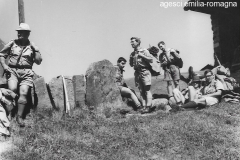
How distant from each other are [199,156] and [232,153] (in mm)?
610

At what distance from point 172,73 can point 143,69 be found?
1207mm

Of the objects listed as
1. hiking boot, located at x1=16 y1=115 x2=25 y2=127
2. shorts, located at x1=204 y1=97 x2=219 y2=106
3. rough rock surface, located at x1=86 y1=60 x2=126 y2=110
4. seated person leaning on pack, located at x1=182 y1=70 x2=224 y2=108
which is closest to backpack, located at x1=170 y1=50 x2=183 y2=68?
seated person leaning on pack, located at x1=182 y1=70 x2=224 y2=108

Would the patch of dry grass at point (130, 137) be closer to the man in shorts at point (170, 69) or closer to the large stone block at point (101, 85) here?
the large stone block at point (101, 85)

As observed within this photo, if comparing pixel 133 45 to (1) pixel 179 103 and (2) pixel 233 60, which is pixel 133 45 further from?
(2) pixel 233 60

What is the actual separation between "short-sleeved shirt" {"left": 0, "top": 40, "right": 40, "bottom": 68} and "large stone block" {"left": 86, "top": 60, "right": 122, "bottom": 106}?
1.75 m

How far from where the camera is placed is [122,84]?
8.02m

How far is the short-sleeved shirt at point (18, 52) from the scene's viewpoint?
19.9 ft

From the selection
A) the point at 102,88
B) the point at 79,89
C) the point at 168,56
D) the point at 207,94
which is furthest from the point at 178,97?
the point at 79,89

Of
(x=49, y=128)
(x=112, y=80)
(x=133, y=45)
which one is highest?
(x=133, y=45)

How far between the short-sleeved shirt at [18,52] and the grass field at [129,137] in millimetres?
1158

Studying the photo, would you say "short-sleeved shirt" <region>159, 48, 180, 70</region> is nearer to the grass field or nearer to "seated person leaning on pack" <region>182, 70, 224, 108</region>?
"seated person leaning on pack" <region>182, 70, 224, 108</region>

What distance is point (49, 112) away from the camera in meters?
6.43

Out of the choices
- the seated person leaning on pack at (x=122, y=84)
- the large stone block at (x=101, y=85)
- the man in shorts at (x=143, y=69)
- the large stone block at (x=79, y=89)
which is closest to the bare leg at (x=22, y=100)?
the large stone block at (x=79, y=89)

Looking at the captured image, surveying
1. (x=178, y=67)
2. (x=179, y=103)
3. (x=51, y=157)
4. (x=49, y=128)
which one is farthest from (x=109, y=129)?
(x=178, y=67)
